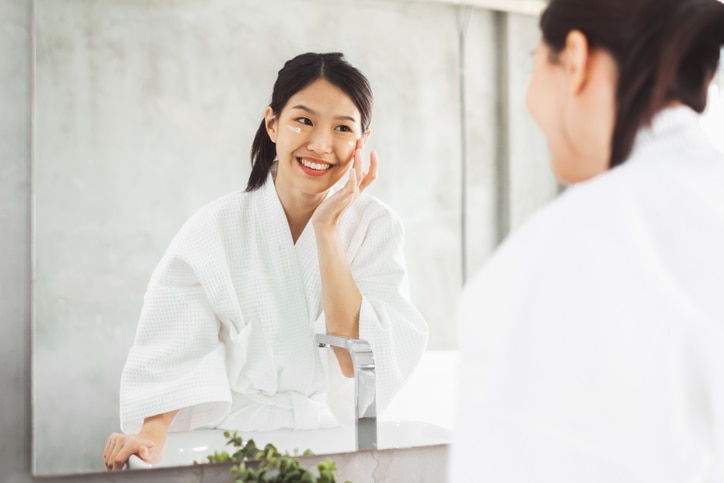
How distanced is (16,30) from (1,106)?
0.33ft

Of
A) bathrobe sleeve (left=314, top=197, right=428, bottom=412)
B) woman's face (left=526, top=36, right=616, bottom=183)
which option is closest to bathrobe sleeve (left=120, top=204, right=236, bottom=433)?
bathrobe sleeve (left=314, top=197, right=428, bottom=412)

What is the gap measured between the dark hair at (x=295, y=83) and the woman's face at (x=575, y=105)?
44 cm

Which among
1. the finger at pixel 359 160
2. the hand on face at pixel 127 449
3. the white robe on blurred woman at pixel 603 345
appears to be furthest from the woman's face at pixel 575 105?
the hand on face at pixel 127 449

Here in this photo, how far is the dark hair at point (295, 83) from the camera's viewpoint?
1097mm

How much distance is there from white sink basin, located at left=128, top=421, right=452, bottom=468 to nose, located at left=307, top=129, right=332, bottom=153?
406mm

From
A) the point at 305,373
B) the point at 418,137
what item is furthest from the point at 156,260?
the point at 418,137

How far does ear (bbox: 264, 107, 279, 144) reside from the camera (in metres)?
1.09

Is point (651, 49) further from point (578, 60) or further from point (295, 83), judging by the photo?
point (295, 83)

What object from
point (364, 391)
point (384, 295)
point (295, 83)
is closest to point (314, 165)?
point (295, 83)

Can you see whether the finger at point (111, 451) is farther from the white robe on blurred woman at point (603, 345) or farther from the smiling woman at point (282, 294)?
the white robe on blurred woman at point (603, 345)

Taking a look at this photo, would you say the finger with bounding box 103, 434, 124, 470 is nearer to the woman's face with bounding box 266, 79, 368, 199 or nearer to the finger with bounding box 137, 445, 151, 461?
the finger with bounding box 137, 445, 151, 461

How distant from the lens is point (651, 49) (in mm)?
613

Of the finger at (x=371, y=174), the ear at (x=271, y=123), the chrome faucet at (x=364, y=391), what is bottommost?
the chrome faucet at (x=364, y=391)

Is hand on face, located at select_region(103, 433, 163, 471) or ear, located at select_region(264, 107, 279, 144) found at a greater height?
ear, located at select_region(264, 107, 279, 144)
